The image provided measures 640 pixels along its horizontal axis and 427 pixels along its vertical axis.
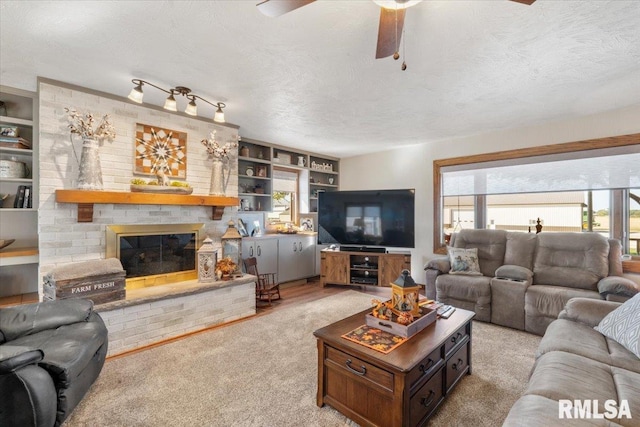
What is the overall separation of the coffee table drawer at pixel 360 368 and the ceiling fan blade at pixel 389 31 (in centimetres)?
177

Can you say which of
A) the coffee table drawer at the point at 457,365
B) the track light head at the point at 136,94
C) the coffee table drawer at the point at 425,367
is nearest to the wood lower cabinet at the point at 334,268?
the coffee table drawer at the point at 457,365

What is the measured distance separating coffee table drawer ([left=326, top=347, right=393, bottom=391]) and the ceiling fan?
1.77 metres

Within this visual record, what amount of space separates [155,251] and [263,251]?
1628 mm

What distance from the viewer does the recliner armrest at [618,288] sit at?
2553mm

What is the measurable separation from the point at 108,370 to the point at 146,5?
2.61m

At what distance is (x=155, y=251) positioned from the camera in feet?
10.5

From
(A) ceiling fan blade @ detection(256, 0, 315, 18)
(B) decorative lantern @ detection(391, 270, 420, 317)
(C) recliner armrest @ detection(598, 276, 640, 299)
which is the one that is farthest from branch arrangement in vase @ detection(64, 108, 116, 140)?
(C) recliner armrest @ detection(598, 276, 640, 299)

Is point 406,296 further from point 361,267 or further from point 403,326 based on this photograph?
point 361,267

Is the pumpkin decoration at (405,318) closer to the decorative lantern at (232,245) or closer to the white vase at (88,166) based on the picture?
the decorative lantern at (232,245)

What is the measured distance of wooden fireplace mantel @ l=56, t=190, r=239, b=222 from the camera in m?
2.55

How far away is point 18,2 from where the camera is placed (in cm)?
162

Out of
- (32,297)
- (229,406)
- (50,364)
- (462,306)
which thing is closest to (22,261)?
(32,297)

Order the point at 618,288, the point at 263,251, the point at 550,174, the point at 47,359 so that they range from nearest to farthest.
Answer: the point at 47,359 < the point at 618,288 < the point at 550,174 < the point at 263,251

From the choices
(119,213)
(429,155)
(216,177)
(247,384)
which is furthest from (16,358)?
(429,155)
